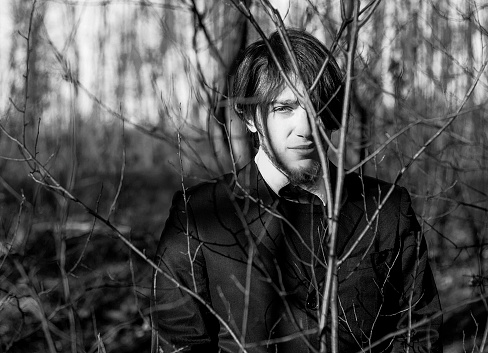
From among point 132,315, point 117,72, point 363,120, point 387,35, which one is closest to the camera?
point 363,120

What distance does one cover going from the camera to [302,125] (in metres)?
2.09

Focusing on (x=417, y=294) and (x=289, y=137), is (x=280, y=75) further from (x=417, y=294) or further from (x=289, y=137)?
(x=417, y=294)

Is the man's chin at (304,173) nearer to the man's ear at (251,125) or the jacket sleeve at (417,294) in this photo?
the man's ear at (251,125)

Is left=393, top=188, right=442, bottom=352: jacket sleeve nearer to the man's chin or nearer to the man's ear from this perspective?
the man's chin

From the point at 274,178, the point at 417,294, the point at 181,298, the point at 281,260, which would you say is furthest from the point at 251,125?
the point at 417,294

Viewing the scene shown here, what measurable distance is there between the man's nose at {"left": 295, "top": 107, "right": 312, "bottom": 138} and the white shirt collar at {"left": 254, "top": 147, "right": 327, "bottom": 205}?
20 centimetres

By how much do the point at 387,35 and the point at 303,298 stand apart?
3.85 meters

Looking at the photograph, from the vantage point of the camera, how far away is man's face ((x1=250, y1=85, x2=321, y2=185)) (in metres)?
2.10

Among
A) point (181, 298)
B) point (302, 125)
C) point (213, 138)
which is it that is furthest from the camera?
point (213, 138)

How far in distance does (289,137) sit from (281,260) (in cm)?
42

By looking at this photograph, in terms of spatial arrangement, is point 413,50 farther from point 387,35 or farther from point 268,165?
point 268,165

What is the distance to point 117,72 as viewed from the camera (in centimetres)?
1273

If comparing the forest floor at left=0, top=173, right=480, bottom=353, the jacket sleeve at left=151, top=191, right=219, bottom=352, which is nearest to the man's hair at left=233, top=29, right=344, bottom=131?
the jacket sleeve at left=151, top=191, right=219, bottom=352

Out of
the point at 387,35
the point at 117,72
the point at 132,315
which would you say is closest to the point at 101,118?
the point at 117,72
